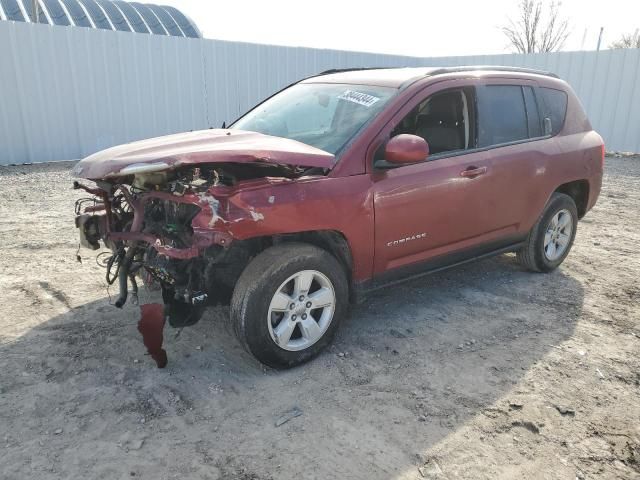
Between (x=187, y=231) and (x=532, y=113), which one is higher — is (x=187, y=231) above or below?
below

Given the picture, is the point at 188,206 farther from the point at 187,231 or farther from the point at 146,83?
the point at 146,83

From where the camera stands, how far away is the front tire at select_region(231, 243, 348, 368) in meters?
2.88

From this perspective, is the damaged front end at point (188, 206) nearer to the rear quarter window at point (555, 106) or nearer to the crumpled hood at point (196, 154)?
the crumpled hood at point (196, 154)

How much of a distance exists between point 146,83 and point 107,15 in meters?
9.20

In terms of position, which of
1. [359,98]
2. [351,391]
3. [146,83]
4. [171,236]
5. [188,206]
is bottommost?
[351,391]

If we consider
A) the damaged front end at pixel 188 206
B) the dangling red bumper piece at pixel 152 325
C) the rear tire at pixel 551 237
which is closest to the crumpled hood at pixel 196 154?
the damaged front end at pixel 188 206

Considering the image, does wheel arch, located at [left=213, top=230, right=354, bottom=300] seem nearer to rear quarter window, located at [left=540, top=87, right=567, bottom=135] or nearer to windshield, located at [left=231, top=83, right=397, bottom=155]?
windshield, located at [left=231, top=83, right=397, bottom=155]

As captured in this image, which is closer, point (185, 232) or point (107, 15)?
point (185, 232)

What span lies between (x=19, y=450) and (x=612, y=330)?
12.6ft

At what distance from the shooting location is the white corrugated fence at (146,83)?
9.84 meters

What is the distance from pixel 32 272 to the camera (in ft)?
14.6

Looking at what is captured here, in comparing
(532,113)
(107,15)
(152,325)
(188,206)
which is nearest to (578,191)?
(532,113)

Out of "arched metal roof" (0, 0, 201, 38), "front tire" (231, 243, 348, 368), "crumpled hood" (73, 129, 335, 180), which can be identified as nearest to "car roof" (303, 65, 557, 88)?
"crumpled hood" (73, 129, 335, 180)

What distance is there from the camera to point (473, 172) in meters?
3.74
